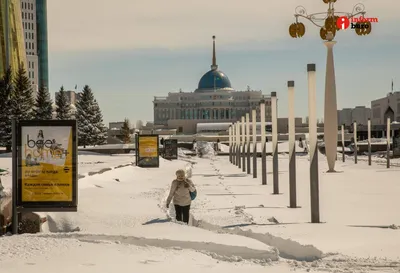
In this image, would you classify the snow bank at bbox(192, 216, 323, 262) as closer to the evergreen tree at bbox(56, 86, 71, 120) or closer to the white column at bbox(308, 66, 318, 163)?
the white column at bbox(308, 66, 318, 163)

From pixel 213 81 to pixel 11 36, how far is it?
7885 centimetres

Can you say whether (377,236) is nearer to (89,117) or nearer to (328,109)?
(328,109)

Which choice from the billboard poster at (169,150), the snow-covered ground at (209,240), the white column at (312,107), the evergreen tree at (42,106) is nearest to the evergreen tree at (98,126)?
the evergreen tree at (42,106)

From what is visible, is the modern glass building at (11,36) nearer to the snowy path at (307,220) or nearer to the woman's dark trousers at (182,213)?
the snowy path at (307,220)

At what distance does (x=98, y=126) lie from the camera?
80188 mm

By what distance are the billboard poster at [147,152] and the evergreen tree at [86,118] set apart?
43988mm

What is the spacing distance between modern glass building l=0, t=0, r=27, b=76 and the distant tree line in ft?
64.1

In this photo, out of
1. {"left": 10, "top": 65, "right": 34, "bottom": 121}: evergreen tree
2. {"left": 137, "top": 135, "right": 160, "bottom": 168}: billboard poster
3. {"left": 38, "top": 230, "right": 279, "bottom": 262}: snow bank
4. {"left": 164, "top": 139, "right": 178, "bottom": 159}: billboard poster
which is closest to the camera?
{"left": 38, "top": 230, "right": 279, "bottom": 262}: snow bank

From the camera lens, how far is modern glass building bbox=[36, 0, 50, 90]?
515 ft

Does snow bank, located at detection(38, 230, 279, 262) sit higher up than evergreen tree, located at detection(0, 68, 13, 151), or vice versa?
evergreen tree, located at detection(0, 68, 13, 151)

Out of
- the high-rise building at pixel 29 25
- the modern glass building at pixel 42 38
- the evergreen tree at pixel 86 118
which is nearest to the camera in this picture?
the evergreen tree at pixel 86 118

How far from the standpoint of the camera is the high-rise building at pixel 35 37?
140m

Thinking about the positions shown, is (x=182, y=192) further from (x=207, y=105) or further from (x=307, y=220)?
(x=207, y=105)

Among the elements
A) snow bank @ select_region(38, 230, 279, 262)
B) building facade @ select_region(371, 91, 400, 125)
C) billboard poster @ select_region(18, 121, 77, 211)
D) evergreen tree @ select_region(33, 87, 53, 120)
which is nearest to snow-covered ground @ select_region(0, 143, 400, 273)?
snow bank @ select_region(38, 230, 279, 262)
